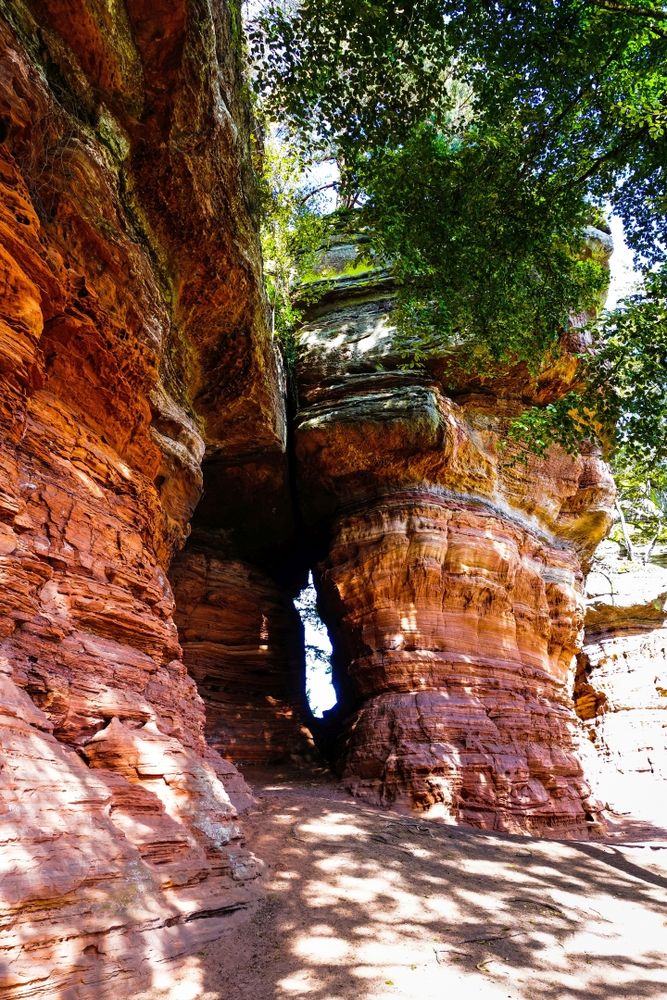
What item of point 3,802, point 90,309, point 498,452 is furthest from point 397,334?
point 3,802

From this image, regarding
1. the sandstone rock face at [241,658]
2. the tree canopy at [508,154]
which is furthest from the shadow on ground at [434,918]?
the tree canopy at [508,154]

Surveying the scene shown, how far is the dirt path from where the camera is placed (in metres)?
4.21

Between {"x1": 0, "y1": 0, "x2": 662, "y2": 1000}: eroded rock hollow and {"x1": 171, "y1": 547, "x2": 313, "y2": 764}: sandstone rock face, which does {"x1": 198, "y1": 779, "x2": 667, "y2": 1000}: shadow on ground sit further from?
{"x1": 171, "y1": 547, "x2": 313, "y2": 764}: sandstone rock face

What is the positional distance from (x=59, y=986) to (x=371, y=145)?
33.5ft

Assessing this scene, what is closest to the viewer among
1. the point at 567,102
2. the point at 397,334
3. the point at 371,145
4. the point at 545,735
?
the point at 567,102

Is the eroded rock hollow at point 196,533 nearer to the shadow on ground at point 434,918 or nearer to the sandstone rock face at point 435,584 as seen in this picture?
the sandstone rock face at point 435,584

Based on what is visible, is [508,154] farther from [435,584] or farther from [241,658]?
[241,658]

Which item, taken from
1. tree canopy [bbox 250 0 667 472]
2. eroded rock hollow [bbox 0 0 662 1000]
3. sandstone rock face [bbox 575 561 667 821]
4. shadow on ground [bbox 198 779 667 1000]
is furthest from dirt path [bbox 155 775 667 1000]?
sandstone rock face [bbox 575 561 667 821]

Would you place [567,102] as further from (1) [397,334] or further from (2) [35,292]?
(2) [35,292]

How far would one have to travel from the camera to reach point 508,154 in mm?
8562

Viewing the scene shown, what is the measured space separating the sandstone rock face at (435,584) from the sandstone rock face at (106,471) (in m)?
4.47

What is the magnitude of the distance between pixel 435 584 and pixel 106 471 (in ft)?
26.2

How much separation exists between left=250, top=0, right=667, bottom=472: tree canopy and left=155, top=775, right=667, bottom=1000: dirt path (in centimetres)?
575

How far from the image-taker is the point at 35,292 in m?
5.42
